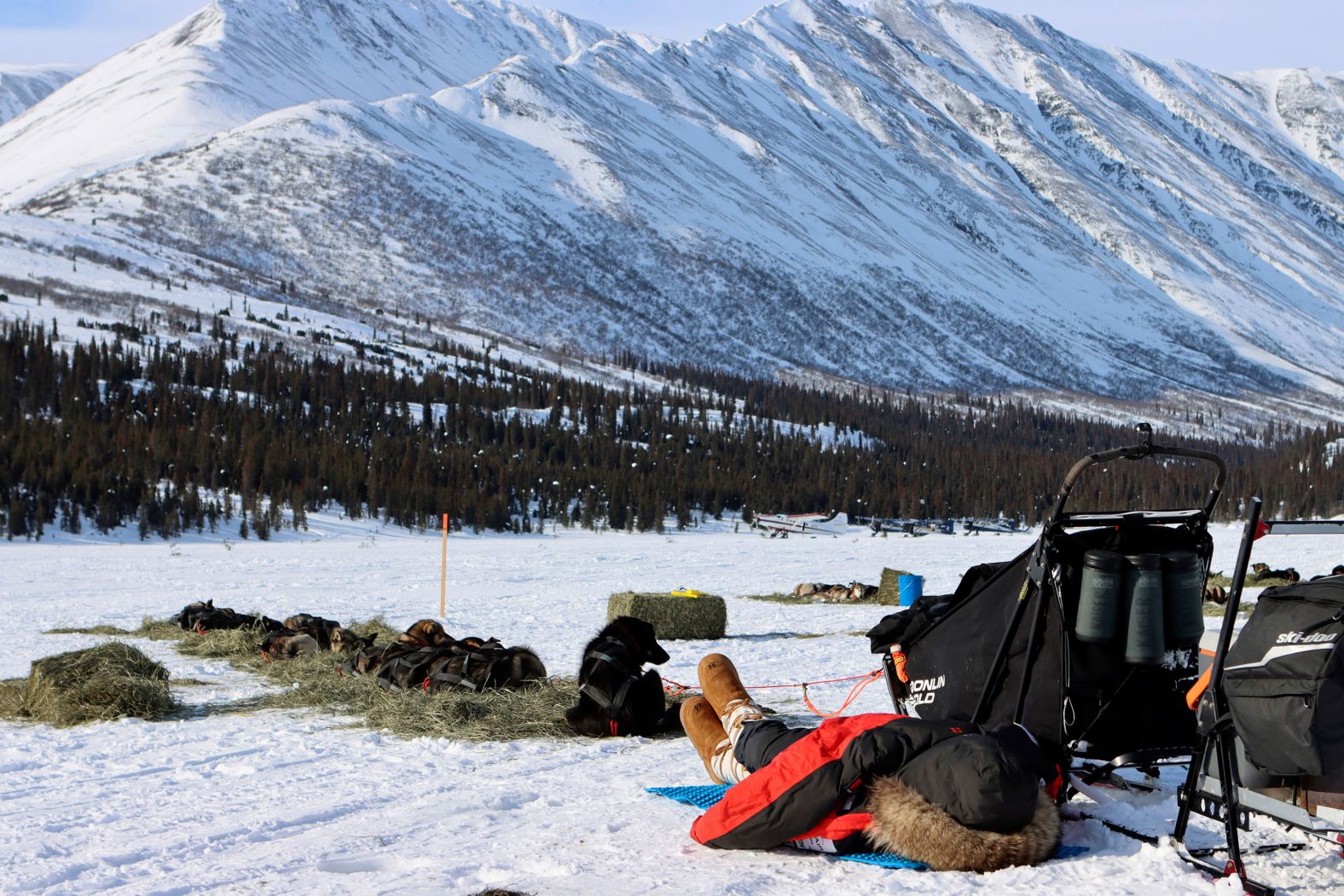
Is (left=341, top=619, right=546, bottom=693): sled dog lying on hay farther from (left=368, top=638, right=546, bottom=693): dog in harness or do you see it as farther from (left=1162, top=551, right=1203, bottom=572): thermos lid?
(left=1162, top=551, right=1203, bottom=572): thermos lid

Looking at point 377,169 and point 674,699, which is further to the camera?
point 377,169

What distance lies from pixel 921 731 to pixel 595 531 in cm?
5785

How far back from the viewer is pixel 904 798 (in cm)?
418

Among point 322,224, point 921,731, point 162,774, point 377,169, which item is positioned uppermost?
point 377,169

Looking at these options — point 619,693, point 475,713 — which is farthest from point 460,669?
point 619,693

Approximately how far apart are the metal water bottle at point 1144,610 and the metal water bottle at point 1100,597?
0.15 feet

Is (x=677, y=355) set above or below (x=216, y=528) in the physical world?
above

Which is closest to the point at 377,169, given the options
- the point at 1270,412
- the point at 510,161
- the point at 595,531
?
the point at 510,161

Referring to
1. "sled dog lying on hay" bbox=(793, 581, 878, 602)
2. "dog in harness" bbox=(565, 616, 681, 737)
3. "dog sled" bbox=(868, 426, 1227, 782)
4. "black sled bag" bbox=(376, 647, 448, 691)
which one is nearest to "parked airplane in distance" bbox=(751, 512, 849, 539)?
"sled dog lying on hay" bbox=(793, 581, 878, 602)

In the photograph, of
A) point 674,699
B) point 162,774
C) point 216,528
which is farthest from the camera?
point 216,528

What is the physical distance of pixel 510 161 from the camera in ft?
638

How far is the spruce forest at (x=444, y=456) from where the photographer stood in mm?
53156

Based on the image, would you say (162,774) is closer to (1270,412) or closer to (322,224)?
(322,224)

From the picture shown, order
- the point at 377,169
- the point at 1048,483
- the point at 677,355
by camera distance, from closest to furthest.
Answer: the point at 1048,483 < the point at 677,355 < the point at 377,169
